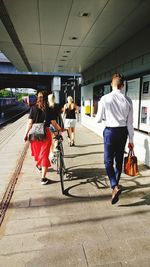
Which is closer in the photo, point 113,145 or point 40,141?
point 113,145

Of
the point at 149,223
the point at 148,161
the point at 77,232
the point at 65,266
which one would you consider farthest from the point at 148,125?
the point at 65,266

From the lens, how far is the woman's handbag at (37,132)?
3904 millimetres

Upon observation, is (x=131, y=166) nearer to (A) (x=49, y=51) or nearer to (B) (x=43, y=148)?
(B) (x=43, y=148)

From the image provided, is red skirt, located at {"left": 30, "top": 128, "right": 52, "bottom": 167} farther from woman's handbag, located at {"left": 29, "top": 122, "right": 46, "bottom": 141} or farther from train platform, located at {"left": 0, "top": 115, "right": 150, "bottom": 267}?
train platform, located at {"left": 0, "top": 115, "right": 150, "bottom": 267}

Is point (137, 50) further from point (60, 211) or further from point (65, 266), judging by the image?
point (65, 266)

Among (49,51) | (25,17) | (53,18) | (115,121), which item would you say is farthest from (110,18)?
(49,51)

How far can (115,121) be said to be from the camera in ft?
10.4

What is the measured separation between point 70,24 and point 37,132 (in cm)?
285

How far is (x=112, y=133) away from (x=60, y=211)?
1.38 metres

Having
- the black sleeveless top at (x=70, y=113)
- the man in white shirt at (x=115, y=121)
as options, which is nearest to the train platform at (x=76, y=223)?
the man in white shirt at (x=115, y=121)

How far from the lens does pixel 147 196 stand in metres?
3.67

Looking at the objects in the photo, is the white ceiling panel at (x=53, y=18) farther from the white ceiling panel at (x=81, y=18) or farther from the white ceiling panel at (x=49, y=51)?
the white ceiling panel at (x=49, y=51)

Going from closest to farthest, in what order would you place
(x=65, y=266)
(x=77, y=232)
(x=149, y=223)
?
(x=65, y=266) → (x=77, y=232) → (x=149, y=223)

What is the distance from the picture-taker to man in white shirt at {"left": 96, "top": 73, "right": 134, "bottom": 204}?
3152 millimetres
